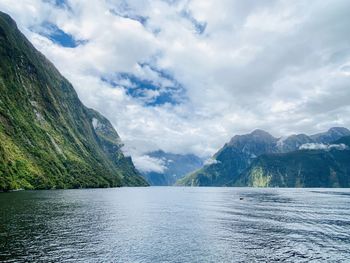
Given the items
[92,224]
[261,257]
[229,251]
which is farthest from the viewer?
[92,224]

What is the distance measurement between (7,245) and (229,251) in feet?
143

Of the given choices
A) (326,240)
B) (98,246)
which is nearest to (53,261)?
(98,246)

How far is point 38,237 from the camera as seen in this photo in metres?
68.9

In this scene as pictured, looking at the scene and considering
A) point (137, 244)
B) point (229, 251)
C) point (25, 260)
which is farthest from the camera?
point (137, 244)

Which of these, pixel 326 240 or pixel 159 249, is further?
pixel 326 240

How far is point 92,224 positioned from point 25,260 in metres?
40.7

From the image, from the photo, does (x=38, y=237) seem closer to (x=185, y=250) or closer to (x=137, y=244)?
(x=137, y=244)

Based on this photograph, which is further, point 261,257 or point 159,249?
point 159,249

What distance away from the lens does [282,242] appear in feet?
234

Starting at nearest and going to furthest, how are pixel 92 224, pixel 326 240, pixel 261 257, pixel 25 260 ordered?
pixel 25 260, pixel 261 257, pixel 326 240, pixel 92 224

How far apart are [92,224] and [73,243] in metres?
26.1

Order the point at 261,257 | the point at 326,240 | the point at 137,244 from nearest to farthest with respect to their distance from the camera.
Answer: the point at 261,257 → the point at 137,244 → the point at 326,240

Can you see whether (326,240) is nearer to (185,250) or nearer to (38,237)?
(185,250)

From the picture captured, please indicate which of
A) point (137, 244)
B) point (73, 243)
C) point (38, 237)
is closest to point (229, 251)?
point (137, 244)
